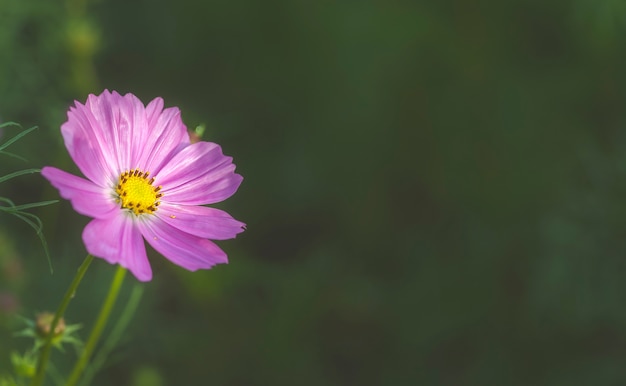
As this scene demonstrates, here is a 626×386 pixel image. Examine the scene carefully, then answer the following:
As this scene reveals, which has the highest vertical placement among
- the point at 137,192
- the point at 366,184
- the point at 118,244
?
the point at 366,184

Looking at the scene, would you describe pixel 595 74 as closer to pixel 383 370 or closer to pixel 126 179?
pixel 383 370

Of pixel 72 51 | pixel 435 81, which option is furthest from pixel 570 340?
pixel 72 51

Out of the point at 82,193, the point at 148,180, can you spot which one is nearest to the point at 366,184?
the point at 148,180

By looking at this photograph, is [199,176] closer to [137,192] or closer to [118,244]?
[137,192]

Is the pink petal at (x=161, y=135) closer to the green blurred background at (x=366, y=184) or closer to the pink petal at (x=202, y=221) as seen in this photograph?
the pink petal at (x=202, y=221)

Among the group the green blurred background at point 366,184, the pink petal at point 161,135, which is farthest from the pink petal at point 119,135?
the green blurred background at point 366,184

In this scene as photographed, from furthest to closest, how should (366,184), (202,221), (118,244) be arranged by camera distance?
(366,184) → (202,221) → (118,244)

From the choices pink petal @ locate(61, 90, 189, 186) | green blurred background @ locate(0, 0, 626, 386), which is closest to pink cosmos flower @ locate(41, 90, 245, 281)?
pink petal @ locate(61, 90, 189, 186)
